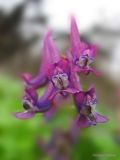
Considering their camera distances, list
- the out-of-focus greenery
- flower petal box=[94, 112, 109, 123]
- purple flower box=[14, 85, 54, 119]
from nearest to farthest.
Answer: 1. flower petal box=[94, 112, 109, 123]
2. purple flower box=[14, 85, 54, 119]
3. the out-of-focus greenery

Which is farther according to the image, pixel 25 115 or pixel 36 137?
pixel 36 137

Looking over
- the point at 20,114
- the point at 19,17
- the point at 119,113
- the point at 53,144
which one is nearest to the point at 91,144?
the point at 53,144

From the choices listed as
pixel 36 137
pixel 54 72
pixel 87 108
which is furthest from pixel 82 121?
pixel 36 137

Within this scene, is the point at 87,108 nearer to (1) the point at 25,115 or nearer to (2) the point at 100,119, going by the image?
(2) the point at 100,119

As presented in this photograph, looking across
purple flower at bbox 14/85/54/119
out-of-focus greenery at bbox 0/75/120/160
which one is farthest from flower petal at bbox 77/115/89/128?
out-of-focus greenery at bbox 0/75/120/160

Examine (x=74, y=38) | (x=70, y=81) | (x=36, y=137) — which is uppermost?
(x=74, y=38)

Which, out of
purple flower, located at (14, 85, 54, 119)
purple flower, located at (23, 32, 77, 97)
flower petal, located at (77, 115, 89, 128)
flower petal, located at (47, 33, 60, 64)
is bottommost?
flower petal, located at (77, 115, 89, 128)

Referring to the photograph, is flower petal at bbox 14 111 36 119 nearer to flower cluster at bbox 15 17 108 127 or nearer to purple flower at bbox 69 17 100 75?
Answer: flower cluster at bbox 15 17 108 127

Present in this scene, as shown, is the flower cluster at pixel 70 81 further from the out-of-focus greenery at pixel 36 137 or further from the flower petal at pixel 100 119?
the out-of-focus greenery at pixel 36 137
